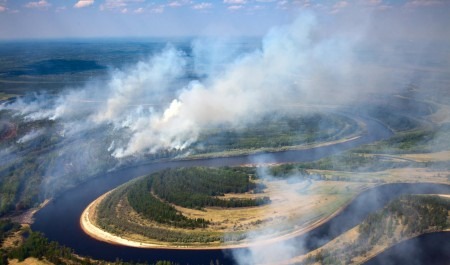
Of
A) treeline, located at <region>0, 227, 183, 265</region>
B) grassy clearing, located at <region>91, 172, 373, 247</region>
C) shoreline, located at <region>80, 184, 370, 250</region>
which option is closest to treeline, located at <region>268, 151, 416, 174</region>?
grassy clearing, located at <region>91, 172, 373, 247</region>

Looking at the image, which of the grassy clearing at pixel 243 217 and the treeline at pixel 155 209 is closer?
the grassy clearing at pixel 243 217

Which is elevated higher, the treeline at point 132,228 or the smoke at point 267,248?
the treeline at point 132,228

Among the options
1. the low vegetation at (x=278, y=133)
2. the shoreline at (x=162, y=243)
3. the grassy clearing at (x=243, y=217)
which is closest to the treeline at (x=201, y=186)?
the grassy clearing at (x=243, y=217)

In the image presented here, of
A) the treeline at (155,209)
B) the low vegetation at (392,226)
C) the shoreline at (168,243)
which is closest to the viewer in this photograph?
the low vegetation at (392,226)

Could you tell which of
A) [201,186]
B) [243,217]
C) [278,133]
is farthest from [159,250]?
[278,133]

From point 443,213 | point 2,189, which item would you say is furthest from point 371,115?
point 2,189

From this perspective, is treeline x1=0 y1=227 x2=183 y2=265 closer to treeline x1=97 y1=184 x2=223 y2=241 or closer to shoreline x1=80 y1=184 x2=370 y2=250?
shoreline x1=80 y1=184 x2=370 y2=250

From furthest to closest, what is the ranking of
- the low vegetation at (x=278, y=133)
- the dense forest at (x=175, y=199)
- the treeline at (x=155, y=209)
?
the low vegetation at (x=278, y=133)
the treeline at (x=155, y=209)
the dense forest at (x=175, y=199)

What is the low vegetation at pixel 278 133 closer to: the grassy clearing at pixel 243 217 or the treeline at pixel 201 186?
the treeline at pixel 201 186
